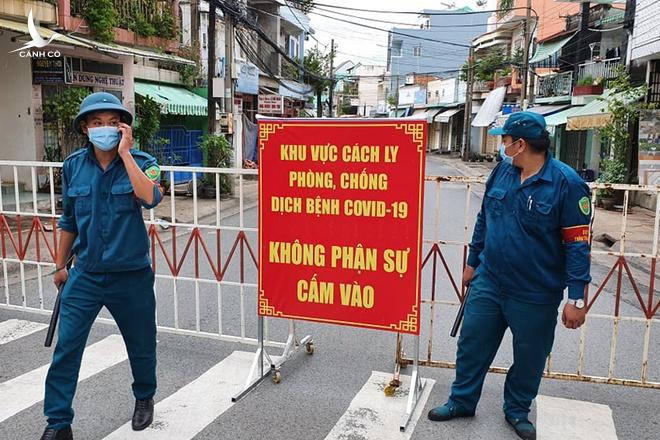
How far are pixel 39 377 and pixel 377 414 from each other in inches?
93.4

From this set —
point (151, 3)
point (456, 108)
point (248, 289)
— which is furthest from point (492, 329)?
point (456, 108)

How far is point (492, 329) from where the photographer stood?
3.43 meters

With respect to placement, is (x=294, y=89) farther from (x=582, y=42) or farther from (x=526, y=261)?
(x=526, y=261)

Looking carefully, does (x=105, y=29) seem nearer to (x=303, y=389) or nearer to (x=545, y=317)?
(x=303, y=389)

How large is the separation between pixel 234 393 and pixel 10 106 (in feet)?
33.8

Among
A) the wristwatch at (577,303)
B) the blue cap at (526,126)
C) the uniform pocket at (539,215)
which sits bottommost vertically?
the wristwatch at (577,303)

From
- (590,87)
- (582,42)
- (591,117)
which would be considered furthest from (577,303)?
(582,42)

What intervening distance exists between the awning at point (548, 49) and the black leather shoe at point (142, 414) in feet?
75.3

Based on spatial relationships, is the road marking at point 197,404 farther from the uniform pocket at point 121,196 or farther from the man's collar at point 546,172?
the man's collar at point 546,172

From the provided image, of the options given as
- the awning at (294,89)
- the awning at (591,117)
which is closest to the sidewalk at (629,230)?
the awning at (591,117)

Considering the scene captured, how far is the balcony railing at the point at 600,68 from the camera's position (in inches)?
736

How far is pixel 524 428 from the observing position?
342 cm

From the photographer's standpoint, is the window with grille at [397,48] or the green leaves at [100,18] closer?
the green leaves at [100,18]

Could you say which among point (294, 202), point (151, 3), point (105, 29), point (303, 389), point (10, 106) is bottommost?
point (303, 389)
